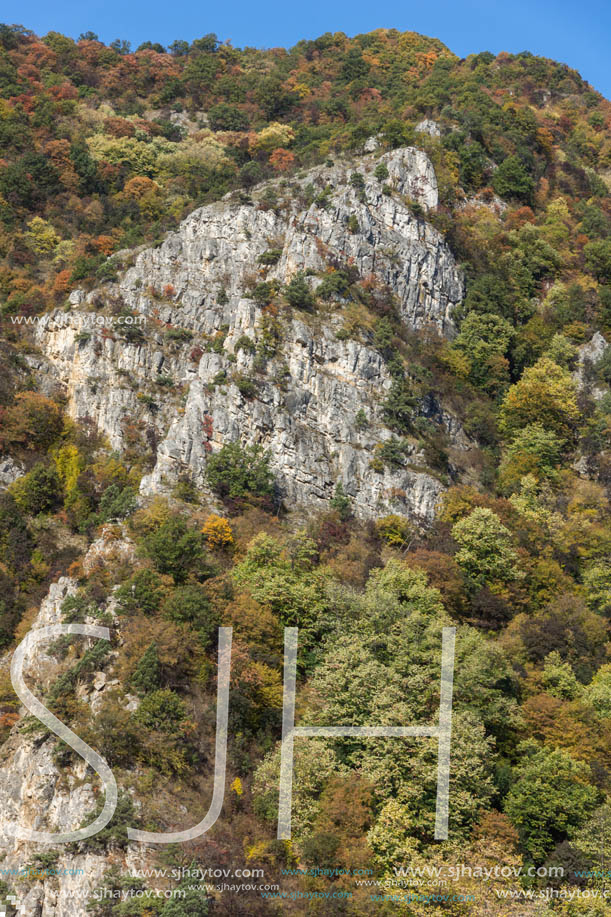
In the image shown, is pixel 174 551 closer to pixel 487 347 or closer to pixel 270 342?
pixel 270 342

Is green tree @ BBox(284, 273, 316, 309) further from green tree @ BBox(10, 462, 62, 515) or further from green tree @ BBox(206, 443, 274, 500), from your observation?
green tree @ BBox(10, 462, 62, 515)

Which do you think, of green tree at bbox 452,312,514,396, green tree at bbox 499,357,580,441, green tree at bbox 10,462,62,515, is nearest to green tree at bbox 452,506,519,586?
green tree at bbox 499,357,580,441

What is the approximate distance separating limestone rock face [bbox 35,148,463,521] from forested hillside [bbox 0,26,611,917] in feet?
1.35

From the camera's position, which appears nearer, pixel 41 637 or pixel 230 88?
pixel 41 637

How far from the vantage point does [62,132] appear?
84.7m

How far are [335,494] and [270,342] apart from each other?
42.8ft

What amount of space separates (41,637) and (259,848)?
660 inches

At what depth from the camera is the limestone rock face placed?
55594 millimetres

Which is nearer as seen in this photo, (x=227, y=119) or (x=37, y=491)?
(x=37, y=491)

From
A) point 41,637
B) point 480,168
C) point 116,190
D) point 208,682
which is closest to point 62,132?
point 116,190

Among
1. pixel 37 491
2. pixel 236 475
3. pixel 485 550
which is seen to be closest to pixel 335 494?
pixel 236 475

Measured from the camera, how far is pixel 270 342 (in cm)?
5934

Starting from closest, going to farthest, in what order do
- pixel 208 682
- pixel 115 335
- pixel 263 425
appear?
1. pixel 208 682
2. pixel 263 425
3. pixel 115 335

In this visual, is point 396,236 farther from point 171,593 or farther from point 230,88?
point 230,88
